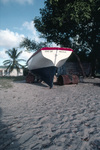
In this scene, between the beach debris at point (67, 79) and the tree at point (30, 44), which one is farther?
the tree at point (30, 44)

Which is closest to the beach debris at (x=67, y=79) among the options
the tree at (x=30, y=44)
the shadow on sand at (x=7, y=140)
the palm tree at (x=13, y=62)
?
the shadow on sand at (x=7, y=140)

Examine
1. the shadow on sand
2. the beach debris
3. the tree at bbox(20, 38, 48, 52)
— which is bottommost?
the shadow on sand

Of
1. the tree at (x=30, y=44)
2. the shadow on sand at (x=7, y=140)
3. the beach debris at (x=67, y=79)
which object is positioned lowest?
the shadow on sand at (x=7, y=140)

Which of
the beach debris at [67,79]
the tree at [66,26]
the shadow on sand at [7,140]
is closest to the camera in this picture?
the shadow on sand at [7,140]

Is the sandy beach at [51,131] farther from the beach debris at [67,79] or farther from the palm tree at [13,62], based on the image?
the palm tree at [13,62]

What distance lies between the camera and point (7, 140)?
2.04 metres

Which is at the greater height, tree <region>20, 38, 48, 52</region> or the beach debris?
tree <region>20, 38, 48, 52</region>

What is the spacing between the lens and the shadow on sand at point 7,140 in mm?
1858

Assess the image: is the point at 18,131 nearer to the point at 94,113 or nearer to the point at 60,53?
the point at 94,113

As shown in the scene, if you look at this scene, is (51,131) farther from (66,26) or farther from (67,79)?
(66,26)

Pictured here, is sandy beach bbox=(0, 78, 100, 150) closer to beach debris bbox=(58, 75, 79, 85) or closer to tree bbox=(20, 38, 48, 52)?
beach debris bbox=(58, 75, 79, 85)

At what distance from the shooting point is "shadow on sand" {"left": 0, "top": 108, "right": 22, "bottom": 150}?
1858 mm

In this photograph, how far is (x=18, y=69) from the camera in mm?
34312

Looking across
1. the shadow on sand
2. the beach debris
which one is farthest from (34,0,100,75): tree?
the shadow on sand
